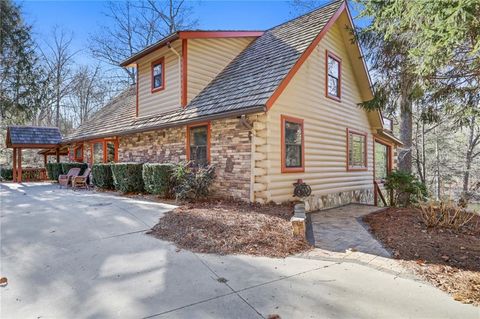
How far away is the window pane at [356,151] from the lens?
10.7 m

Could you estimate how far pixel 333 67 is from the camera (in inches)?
385

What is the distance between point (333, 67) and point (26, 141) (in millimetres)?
16565

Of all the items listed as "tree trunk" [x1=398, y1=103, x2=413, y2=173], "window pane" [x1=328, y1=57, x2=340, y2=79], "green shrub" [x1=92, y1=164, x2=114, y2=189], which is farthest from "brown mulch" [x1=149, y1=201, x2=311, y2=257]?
Result: "tree trunk" [x1=398, y1=103, x2=413, y2=173]

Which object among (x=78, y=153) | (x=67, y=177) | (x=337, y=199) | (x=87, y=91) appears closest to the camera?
(x=337, y=199)

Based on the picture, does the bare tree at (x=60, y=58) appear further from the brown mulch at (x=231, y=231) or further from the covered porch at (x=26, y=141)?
the brown mulch at (x=231, y=231)

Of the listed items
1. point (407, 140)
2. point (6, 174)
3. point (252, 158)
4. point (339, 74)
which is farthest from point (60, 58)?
point (407, 140)

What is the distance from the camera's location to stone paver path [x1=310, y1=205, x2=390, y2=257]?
460 cm

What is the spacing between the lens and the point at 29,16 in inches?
597

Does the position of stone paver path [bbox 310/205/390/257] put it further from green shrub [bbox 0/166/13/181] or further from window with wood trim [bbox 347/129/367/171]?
green shrub [bbox 0/166/13/181]

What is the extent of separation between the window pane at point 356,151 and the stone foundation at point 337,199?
1.09m

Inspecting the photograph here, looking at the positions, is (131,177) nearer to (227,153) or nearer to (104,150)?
(227,153)

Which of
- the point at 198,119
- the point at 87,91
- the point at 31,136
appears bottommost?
the point at 198,119

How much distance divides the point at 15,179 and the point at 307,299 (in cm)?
1869

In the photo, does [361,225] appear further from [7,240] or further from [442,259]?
[7,240]
